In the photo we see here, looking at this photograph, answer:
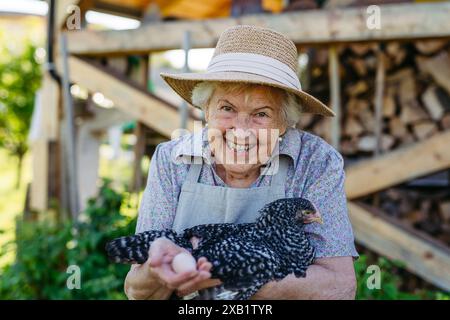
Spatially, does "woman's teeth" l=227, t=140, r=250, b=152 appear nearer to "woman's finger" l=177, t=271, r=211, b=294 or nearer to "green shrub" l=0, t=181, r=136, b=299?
"woman's finger" l=177, t=271, r=211, b=294

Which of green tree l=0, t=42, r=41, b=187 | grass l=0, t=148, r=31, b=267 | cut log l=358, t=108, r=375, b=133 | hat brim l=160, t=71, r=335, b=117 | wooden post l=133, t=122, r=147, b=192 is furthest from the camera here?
green tree l=0, t=42, r=41, b=187

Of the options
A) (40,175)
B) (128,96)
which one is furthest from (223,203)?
(40,175)

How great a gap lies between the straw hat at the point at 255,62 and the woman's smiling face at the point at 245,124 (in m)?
0.06

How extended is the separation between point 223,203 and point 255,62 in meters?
0.48

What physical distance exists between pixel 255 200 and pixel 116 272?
78.1 inches

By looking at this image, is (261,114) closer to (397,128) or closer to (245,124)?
(245,124)

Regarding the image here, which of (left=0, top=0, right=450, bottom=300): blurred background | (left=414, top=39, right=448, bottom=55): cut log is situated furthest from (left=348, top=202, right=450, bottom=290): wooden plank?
(left=414, top=39, right=448, bottom=55): cut log

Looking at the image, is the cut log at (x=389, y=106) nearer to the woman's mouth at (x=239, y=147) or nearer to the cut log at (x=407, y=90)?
the cut log at (x=407, y=90)

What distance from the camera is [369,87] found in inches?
203

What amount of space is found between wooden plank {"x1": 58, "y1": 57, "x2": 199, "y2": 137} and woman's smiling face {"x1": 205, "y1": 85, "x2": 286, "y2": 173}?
7.07ft

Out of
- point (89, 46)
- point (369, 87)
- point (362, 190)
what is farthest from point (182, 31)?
point (369, 87)

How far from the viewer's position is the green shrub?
373 cm

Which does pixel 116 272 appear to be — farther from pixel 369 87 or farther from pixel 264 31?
pixel 369 87

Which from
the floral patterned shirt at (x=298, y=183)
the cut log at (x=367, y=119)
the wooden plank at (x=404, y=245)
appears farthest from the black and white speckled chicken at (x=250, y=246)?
the cut log at (x=367, y=119)
